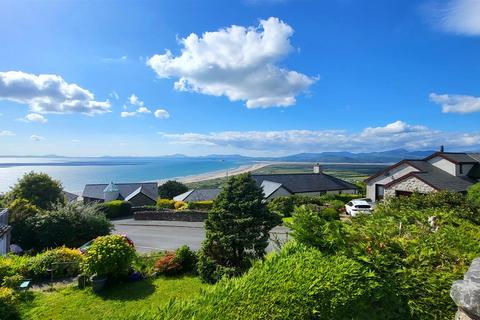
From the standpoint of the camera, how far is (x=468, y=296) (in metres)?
3.05

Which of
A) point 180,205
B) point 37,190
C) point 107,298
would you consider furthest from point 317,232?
point 37,190

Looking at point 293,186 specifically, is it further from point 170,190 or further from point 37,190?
point 37,190

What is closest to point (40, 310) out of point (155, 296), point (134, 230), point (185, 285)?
point (155, 296)

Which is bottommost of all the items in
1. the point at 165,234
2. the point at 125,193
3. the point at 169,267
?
the point at 165,234

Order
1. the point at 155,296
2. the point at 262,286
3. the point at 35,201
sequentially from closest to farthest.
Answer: the point at 262,286, the point at 155,296, the point at 35,201

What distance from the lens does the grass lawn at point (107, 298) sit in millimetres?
10547

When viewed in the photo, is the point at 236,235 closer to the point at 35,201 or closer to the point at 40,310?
the point at 40,310

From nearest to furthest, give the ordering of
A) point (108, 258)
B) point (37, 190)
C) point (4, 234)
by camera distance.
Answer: point (108, 258)
point (4, 234)
point (37, 190)

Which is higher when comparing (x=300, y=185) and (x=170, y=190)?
(x=300, y=185)

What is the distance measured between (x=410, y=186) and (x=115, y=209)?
37.4 metres

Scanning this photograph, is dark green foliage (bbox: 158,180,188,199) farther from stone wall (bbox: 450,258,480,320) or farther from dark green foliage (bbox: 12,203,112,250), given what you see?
stone wall (bbox: 450,258,480,320)

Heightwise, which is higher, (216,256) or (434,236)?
(434,236)

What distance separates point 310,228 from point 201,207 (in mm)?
35163

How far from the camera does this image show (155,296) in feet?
40.2
